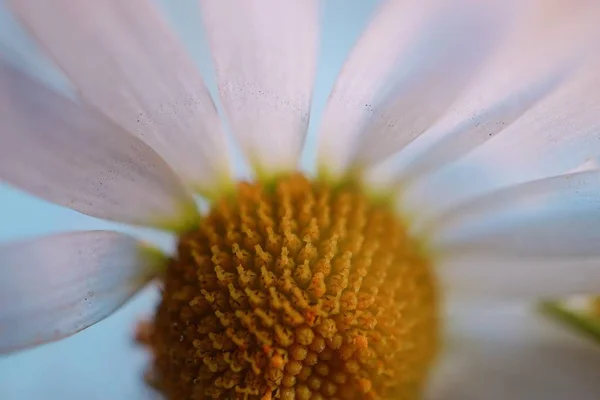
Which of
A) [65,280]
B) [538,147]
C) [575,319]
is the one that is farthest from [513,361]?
[65,280]

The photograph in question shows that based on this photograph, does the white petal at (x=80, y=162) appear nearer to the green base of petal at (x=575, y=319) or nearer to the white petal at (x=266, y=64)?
the white petal at (x=266, y=64)

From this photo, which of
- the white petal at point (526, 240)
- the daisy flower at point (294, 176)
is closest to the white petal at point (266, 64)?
the daisy flower at point (294, 176)

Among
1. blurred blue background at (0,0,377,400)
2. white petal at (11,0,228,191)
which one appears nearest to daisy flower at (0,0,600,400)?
white petal at (11,0,228,191)

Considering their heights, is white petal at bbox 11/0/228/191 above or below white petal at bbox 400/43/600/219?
below

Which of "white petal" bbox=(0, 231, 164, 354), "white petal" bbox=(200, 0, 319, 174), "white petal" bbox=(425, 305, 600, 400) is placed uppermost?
"white petal" bbox=(200, 0, 319, 174)

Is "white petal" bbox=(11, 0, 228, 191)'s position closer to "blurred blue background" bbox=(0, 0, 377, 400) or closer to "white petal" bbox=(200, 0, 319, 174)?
"white petal" bbox=(200, 0, 319, 174)

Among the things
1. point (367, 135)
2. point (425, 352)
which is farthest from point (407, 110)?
point (425, 352)

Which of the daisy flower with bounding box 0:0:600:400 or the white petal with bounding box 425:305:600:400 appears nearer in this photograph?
the daisy flower with bounding box 0:0:600:400
